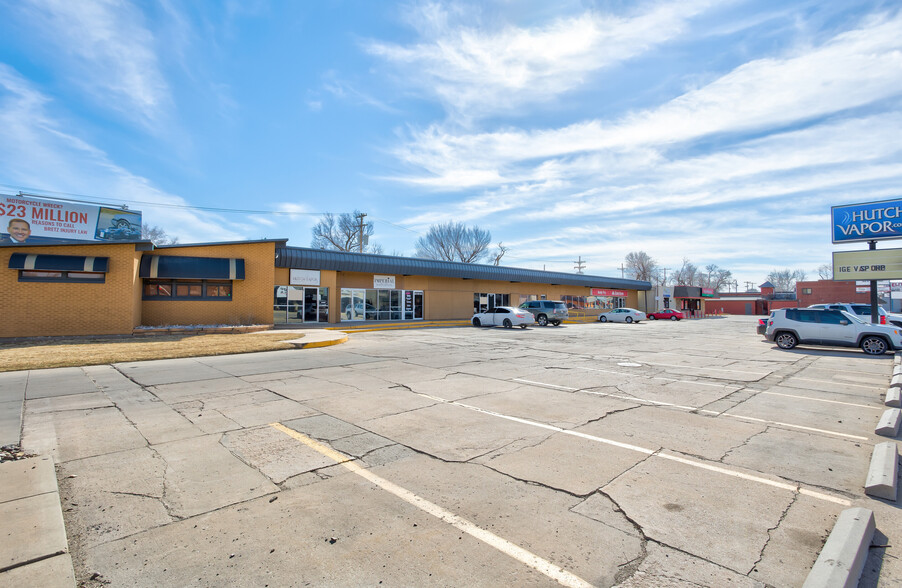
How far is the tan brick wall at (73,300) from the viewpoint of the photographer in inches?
715

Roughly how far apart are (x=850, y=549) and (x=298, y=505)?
4.26 m

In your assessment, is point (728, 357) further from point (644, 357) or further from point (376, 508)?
point (376, 508)

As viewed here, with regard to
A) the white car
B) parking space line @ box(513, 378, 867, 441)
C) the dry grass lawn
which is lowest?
parking space line @ box(513, 378, 867, 441)

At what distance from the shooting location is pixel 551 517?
373cm

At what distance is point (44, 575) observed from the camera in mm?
2830

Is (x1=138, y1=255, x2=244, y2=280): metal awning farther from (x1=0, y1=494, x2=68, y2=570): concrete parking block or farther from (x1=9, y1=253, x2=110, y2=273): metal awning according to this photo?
(x1=0, y1=494, x2=68, y2=570): concrete parking block

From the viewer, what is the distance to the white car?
30.1 metres

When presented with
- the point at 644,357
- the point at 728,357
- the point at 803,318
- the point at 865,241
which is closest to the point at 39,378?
the point at 644,357

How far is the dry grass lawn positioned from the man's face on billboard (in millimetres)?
12213

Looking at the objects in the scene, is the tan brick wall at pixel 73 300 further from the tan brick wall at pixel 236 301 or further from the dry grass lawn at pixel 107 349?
the tan brick wall at pixel 236 301

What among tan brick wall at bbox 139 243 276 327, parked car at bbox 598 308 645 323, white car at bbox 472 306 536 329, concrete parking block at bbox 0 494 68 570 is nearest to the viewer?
concrete parking block at bbox 0 494 68 570

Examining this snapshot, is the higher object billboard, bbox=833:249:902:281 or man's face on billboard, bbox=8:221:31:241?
man's face on billboard, bbox=8:221:31:241

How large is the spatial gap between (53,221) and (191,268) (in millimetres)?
11541

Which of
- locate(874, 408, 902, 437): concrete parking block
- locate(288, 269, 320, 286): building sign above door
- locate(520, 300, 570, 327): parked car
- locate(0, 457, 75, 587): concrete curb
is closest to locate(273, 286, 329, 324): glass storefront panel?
locate(288, 269, 320, 286): building sign above door
